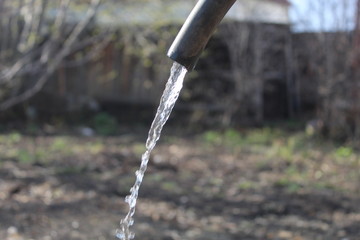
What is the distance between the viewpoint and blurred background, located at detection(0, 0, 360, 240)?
17.6ft

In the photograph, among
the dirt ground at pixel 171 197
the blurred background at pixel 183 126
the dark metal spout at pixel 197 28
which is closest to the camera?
the dark metal spout at pixel 197 28

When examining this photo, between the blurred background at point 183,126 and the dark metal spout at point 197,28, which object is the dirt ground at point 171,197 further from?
the dark metal spout at point 197,28

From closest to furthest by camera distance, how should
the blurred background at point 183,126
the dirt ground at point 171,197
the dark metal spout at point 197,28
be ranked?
the dark metal spout at point 197,28 → the dirt ground at point 171,197 → the blurred background at point 183,126

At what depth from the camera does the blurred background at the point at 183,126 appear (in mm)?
5367

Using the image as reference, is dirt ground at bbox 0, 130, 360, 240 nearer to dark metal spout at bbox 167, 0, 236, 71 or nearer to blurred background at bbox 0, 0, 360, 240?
blurred background at bbox 0, 0, 360, 240

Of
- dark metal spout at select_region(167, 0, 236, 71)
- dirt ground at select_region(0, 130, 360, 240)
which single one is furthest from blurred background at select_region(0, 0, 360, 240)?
dark metal spout at select_region(167, 0, 236, 71)

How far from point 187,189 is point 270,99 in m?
5.86

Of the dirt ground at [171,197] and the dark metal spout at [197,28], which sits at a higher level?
the dark metal spout at [197,28]

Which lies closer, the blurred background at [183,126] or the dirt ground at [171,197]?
the dirt ground at [171,197]

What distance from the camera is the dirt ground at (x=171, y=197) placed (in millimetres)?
4934

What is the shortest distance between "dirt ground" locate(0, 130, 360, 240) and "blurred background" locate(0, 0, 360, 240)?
2 centimetres

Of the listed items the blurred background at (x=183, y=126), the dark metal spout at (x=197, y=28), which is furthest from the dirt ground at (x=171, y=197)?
the dark metal spout at (x=197, y=28)

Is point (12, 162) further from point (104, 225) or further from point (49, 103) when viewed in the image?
point (49, 103)

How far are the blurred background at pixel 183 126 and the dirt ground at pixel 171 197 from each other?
2 cm
